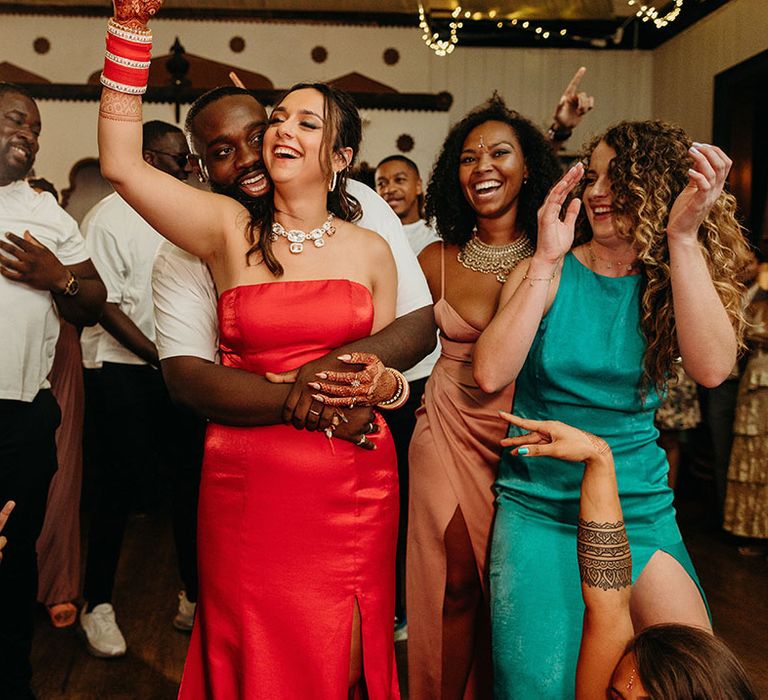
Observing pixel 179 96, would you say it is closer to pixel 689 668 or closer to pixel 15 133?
pixel 15 133

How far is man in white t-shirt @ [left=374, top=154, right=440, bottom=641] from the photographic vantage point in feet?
10.3

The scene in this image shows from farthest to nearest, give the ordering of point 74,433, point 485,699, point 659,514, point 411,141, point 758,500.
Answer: point 411,141 < point 758,500 < point 74,433 < point 485,699 < point 659,514

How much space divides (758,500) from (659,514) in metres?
2.85

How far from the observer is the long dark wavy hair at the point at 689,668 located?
3.78 ft

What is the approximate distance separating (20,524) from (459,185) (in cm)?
151

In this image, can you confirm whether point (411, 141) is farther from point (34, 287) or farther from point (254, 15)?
point (34, 287)

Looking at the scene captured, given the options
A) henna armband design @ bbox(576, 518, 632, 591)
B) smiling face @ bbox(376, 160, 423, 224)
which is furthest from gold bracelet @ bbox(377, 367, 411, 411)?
smiling face @ bbox(376, 160, 423, 224)

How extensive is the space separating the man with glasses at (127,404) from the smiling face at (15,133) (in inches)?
31.1

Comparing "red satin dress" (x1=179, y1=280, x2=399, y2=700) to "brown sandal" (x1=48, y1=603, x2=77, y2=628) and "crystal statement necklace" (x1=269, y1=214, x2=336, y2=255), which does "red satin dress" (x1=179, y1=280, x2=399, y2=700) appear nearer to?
"crystal statement necklace" (x1=269, y1=214, x2=336, y2=255)

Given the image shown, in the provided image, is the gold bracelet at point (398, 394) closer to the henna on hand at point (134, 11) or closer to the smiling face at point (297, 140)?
the smiling face at point (297, 140)

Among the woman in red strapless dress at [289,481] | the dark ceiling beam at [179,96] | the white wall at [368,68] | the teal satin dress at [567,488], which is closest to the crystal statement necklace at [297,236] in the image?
the woman in red strapless dress at [289,481]

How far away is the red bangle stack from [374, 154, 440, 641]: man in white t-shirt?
1.49 m

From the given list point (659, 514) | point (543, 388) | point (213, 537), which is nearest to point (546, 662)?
point (659, 514)

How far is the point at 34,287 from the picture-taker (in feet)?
7.52
